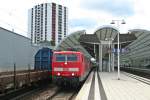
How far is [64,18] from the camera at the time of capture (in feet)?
240

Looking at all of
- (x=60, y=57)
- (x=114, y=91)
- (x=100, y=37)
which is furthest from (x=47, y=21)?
(x=114, y=91)

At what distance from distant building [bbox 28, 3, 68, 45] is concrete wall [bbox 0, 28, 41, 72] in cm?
2469

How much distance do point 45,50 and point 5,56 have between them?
437cm

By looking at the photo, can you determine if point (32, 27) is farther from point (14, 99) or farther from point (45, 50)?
point (14, 99)

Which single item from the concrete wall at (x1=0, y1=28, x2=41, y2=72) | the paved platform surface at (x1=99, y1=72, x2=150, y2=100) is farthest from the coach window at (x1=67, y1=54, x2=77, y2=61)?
the concrete wall at (x1=0, y1=28, x2=41, y2=72)

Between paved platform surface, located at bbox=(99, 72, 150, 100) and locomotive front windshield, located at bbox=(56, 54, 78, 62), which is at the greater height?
locomotive front windshield, located at bbox=(56, 54, 78, 62)

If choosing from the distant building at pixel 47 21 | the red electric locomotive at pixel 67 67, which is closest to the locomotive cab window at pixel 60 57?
the red electric locomotive at pixel 67 67

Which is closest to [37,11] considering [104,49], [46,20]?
[46,20]

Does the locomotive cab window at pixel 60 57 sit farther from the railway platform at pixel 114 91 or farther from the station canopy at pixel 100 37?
the station canopy at pixel 100 37

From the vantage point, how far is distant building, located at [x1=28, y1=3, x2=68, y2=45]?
208 ft

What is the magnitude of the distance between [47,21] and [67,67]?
4984cm

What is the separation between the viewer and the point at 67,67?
21.8m

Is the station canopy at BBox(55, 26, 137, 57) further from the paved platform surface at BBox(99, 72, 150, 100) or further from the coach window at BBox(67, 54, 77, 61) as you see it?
the paved platform surface at BBox(99, 72, 150, 100)

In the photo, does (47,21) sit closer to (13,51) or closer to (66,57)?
(13,51)
